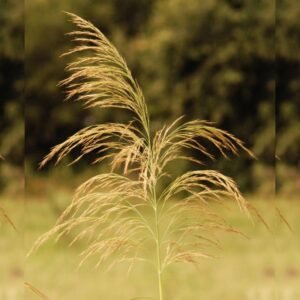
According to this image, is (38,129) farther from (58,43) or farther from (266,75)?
(266,75)

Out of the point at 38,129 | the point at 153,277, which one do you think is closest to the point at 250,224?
the point at 153,277

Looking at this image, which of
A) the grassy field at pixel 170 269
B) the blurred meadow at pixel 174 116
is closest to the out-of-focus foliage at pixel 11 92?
the blurred meadow at pixel 174 116

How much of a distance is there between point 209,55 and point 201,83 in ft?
0.56

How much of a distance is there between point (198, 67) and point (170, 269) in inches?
46.8

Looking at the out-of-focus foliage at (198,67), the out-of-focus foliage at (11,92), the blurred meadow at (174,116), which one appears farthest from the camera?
the out-of-focus foliage at (198,67)

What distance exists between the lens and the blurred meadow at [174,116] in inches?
159

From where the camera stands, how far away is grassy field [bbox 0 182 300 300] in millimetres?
4035

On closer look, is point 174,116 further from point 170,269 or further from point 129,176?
point 170,269

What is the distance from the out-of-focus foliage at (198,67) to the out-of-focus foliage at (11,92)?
10.2 inches

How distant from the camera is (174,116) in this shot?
14.9ft

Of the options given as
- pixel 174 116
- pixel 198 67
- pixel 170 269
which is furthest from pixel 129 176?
pixel 198 67

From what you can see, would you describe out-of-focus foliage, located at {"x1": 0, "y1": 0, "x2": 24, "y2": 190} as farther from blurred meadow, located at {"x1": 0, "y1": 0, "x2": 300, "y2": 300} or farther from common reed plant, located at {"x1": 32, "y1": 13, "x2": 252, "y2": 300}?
common reed plant, located at {"x1": 32, "y1": 13, "x2": 252, "y2": 300}

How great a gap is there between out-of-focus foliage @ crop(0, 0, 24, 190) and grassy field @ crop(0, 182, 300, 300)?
0.16 meters

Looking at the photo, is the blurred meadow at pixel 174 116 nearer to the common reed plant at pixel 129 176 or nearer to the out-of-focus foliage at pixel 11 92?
the out-of-focus foliage at pixel 11 92
